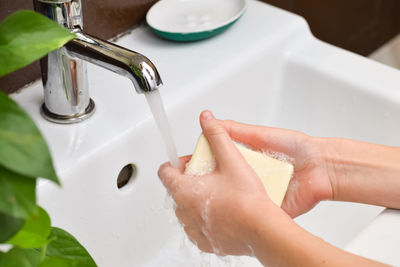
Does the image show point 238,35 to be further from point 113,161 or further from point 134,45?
point 113,161

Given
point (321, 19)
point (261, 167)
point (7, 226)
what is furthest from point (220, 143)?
point (321, 19)

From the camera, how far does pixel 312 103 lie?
88cm

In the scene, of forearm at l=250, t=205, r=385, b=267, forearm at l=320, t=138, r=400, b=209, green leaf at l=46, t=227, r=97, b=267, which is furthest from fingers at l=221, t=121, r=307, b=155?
green leaf at l=46, t=227, r=97, b=267

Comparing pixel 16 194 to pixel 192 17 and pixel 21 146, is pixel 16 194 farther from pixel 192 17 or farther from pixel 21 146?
pixel 192 17

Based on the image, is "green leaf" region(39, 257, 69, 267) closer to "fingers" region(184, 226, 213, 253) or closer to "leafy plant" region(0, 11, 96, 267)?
"leafy plant" region(0, 11, 96, 267)

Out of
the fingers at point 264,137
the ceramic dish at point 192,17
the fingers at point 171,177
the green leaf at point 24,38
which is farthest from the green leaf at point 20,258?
the ceramic dish at point 192,17

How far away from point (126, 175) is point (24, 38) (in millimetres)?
395

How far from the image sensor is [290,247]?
0.53m

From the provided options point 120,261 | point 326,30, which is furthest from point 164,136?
point 326,30

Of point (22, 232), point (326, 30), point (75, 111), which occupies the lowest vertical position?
point (326, 30)

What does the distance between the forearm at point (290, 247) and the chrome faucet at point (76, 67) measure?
0.61 ft

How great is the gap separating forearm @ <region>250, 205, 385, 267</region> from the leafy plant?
0.18 meters

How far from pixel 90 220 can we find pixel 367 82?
1.41 feet

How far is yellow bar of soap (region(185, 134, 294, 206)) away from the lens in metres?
0.61
